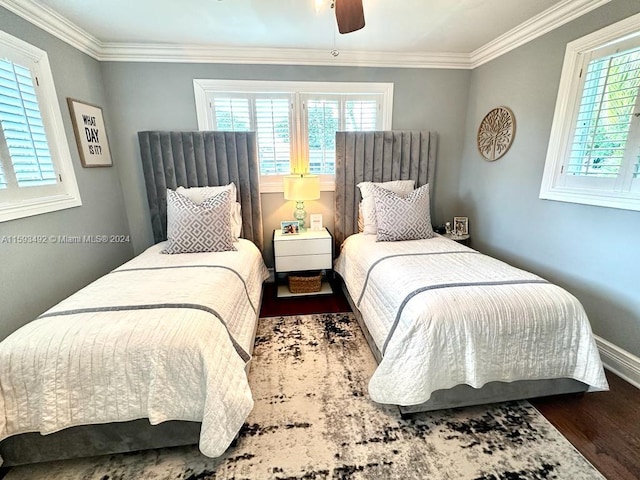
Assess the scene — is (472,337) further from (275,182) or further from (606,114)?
(275,182)

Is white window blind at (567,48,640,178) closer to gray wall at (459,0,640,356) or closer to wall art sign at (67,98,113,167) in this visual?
gray wall at (459,0,640,356)

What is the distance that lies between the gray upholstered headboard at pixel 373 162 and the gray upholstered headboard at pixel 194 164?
3.01 feet

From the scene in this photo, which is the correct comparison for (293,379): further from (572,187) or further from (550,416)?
(572,187)

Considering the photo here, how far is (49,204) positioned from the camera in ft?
6.66

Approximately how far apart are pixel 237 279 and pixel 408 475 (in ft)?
4.76

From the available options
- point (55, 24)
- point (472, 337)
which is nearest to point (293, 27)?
point (55, 24)

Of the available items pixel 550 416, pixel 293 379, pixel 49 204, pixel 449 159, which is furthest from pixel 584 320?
pixel 49 204

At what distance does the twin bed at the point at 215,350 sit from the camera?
1.24 metres

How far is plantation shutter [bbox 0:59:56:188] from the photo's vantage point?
69.3 inches

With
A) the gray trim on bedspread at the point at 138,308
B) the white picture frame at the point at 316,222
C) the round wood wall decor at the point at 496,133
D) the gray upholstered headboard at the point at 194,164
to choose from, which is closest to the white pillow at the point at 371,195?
the white picture frame at the point at 316,222

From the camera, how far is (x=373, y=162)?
124 inches

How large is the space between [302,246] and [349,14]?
1929mm

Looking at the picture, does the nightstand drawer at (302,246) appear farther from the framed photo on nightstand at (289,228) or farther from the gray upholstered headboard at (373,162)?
the gray upholstered headboard at (373,162)

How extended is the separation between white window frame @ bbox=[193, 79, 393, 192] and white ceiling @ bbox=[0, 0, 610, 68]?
8.6 inches
